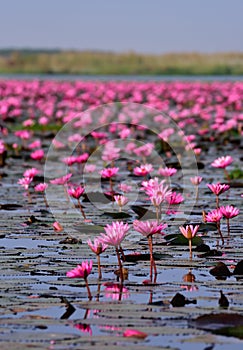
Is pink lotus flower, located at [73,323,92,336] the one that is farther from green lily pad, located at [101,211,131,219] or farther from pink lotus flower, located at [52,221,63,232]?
green lily pad, located at [101,211,131,219]

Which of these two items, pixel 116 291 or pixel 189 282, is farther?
pixel 189 282

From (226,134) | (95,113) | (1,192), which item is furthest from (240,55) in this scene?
(1,192)

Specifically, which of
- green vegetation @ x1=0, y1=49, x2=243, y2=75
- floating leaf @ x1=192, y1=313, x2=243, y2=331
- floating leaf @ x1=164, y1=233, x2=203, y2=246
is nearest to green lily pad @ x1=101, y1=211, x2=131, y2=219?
floating leaf @ x1=164, y1=233, x2=203, y2=246

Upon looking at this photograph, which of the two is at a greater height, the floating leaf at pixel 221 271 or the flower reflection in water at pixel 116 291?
the floating leaf at pixel 221 271

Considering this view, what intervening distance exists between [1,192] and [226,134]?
7.54m

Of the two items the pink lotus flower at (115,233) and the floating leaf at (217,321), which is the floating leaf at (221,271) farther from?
the floating leaf at (217,321)

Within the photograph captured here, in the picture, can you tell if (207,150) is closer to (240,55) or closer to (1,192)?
(1,192)

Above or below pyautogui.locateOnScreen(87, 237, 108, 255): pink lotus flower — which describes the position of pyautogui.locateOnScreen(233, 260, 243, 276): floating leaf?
below

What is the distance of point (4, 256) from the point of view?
14.4ft

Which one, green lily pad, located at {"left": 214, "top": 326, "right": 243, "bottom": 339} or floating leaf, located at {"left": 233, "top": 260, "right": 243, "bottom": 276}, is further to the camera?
floating leaf, located at {"left": 233, "top": 260, "right": 243, "bottom": 276}

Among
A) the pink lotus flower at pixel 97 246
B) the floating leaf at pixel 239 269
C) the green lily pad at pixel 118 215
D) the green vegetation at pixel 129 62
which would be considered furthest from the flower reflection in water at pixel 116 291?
the green vegetation at pixel 129 62

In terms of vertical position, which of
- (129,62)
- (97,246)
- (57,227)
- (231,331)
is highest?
(129,62)

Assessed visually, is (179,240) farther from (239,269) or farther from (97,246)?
(97,246)

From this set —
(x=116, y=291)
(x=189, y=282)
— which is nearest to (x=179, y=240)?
(x=189, y=282)
